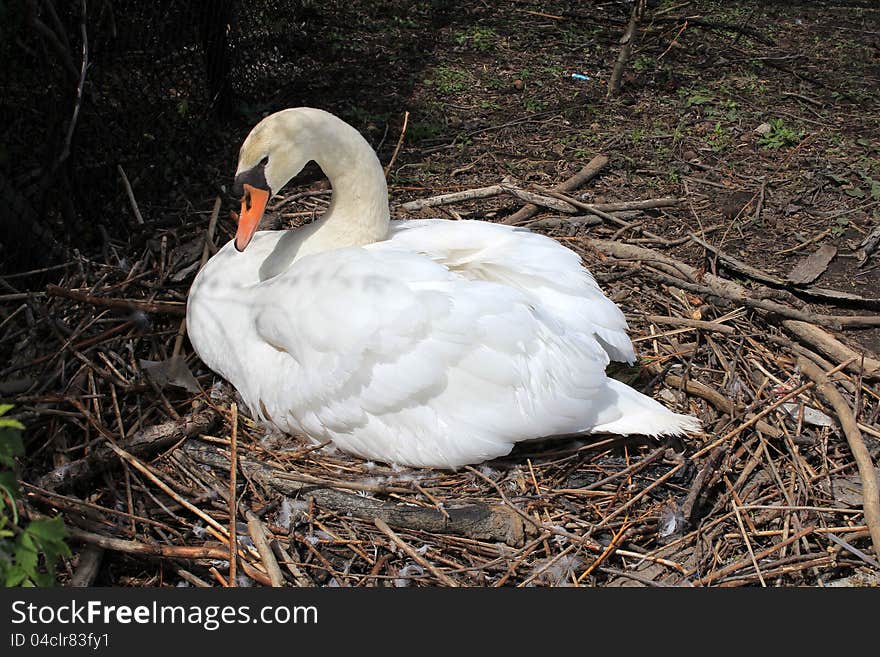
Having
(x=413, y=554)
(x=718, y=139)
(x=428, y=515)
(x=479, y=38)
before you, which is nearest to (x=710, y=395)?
(x=428, y=515)

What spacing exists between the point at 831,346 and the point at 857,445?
28.6 inches

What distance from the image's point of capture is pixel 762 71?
25.8 ft

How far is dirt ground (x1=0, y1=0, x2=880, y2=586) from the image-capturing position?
133 inches

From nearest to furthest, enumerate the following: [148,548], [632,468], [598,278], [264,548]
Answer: [148,548] → [264,548] → [632,468] → [598,278]

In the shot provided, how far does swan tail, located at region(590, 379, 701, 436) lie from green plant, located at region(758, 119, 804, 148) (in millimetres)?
3853

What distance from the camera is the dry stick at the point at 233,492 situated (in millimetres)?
3109

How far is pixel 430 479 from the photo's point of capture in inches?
143

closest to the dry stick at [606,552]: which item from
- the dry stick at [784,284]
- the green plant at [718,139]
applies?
the dry stick at [784,284]

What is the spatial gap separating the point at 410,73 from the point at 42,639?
606 centimetres

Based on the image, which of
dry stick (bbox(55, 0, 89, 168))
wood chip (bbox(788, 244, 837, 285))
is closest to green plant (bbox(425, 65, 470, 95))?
wood chip (bbox(788, 244, 837, 285))

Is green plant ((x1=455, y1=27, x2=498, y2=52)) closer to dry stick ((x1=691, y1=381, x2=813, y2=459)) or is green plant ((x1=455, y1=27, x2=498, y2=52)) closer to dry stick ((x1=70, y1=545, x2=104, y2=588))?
dry stick ((x1=691, y1=381, x2=813, y2=459))

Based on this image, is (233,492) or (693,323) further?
(693,323)

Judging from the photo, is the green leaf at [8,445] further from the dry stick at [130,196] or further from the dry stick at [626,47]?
the dry stick at [626,47]

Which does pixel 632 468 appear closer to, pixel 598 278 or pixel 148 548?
pixel 598 278
